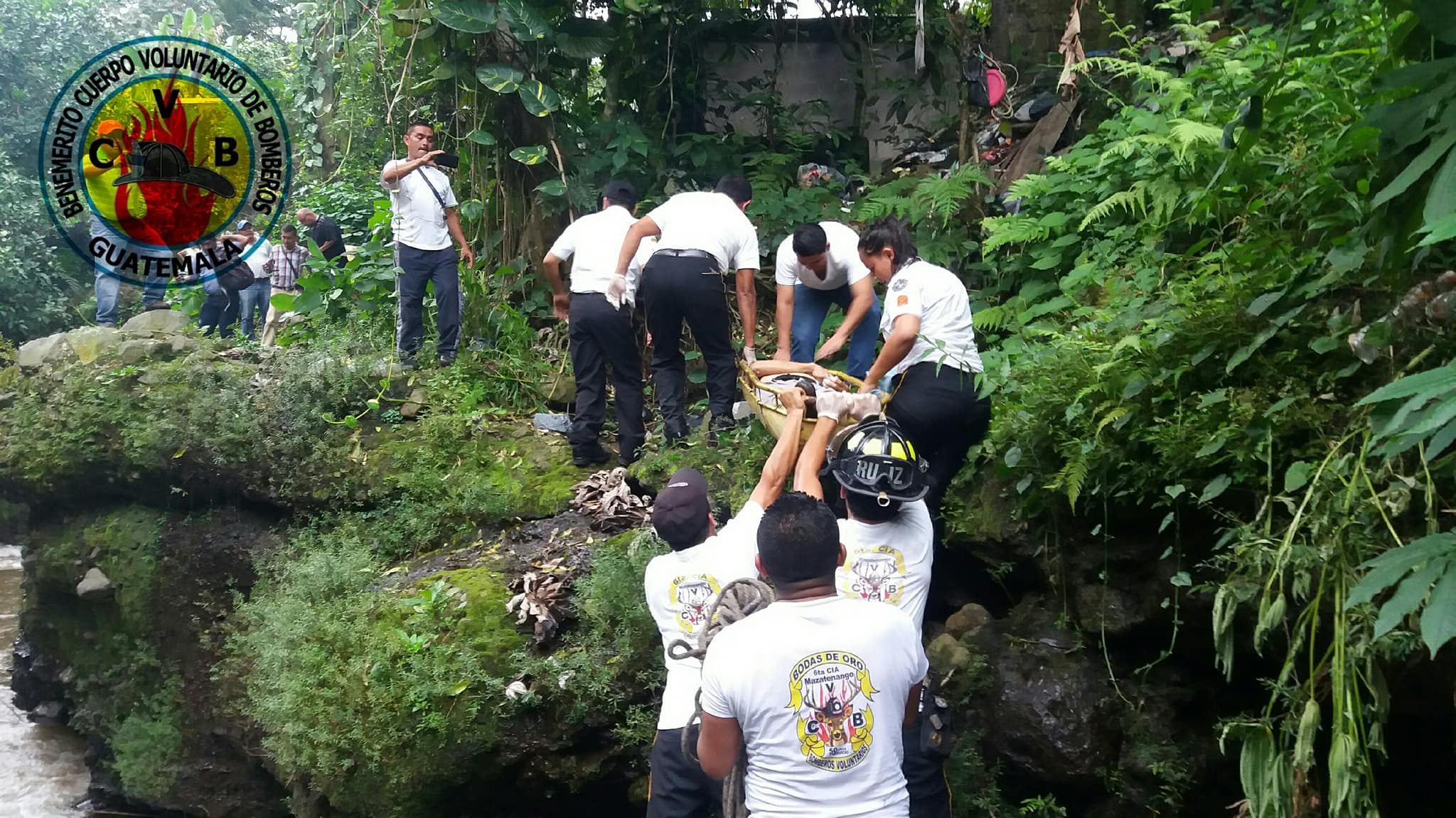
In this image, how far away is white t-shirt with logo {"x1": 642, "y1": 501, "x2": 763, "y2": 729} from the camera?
4211 millimetres

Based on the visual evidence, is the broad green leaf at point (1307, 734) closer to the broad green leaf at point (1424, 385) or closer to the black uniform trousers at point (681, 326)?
the broad green leaf at point (1424, 385)

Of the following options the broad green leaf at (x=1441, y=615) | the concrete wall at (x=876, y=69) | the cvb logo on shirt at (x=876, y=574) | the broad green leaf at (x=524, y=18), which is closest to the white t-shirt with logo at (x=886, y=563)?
the cvb logo on shirt at (x=876, y=574)

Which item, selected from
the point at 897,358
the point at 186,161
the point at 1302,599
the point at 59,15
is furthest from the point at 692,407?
the point at 59,15

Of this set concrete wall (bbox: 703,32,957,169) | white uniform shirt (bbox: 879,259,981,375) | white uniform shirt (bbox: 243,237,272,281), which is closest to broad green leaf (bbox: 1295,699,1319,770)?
white uniform shirt (bbox: 879,259,981,375)

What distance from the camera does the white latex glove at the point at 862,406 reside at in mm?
5074

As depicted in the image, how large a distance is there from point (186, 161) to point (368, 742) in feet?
32.3

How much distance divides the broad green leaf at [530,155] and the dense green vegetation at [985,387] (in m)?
0.03

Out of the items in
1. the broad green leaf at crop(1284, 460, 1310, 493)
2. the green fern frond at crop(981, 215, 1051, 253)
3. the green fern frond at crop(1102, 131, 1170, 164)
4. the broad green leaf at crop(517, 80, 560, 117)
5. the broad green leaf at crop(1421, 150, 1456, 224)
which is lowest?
the broad green leaf at crop(1284, 460, 1310, 493)

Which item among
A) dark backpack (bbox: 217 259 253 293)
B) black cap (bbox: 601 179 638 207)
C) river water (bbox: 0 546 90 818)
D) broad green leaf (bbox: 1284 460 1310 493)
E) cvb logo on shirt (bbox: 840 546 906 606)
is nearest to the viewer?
broad green leaf (bbox: 1284 460 1310 493)

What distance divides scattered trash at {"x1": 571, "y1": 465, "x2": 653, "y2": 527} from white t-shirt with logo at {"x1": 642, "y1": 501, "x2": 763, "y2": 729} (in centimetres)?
225

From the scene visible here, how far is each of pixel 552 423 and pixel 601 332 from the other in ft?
3.69

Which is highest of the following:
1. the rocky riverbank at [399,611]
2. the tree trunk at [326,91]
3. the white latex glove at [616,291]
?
the tree trunk at [326,91]

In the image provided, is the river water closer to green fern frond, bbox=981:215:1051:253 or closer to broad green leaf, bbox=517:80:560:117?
broad green leaf, bbox=517:80:560:117
